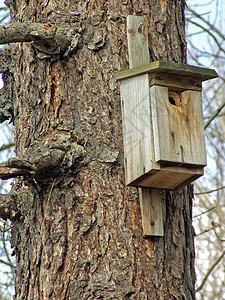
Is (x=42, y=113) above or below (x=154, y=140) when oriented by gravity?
above

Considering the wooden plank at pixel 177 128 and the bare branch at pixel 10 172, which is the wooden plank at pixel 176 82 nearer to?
the wooden plank at pixel 177 128

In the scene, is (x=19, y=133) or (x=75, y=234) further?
(x=19, y=133)

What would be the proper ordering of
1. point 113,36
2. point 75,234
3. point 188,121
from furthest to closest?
point 113,36
point 188,121
point 75,234

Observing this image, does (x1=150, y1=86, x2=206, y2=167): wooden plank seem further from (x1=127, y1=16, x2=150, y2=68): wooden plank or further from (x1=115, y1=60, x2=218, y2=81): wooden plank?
(x1=127, y1=16, x2=150, y2=68): wooden plank

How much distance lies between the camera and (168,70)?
2.15 meters

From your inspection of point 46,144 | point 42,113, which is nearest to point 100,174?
point 46,144

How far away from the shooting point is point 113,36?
2.40 meters

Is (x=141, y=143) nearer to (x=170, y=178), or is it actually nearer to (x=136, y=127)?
(x=136, y=127)

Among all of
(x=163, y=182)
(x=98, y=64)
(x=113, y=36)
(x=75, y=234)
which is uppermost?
(x=113, y=36)

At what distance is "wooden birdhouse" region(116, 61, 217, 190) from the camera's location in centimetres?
212

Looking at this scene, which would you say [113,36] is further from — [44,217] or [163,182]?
[44,217]

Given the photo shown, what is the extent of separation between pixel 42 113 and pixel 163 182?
Answer: 65 centimetres

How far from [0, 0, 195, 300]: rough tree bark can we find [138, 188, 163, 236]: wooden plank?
33 millimetres

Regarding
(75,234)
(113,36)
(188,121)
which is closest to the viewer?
(75,234)
